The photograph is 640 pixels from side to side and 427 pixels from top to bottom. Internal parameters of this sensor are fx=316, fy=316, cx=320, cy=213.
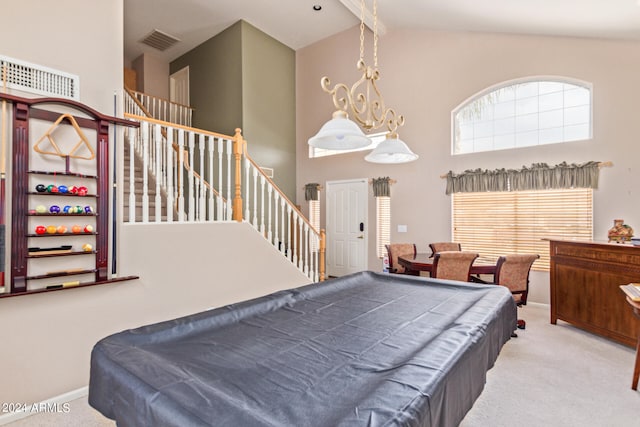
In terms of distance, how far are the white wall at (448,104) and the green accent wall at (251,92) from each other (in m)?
0.35

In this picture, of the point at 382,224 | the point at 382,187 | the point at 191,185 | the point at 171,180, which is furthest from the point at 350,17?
the point at 171,180

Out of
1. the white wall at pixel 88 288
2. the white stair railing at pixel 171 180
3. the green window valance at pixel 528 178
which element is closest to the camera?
the white wall at pixel 88 288

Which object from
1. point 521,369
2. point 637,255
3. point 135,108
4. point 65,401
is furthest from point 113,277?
point 637,255

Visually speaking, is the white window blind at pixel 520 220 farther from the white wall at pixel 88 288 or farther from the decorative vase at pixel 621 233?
the white wall at pixel 88 288

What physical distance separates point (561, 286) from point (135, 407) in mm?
4399

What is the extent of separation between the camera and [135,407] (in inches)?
38.7

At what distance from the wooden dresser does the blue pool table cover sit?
2.05 m

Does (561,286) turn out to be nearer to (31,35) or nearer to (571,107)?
(571,107)

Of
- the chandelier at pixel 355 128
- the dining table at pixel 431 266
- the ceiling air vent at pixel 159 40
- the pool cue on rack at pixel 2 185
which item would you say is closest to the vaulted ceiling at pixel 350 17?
the ceiling air vent at pixel 159 40

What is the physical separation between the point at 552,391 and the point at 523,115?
12.8 ft

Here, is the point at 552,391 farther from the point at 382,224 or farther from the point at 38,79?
the point at 38,79

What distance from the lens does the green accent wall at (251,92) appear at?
624cm

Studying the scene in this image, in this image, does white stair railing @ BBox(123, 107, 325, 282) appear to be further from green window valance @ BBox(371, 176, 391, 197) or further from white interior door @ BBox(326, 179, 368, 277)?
green window valance @ BBox(371, 176, 391, 197)

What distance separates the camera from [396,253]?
16.3 ft
